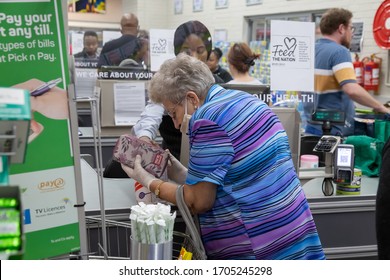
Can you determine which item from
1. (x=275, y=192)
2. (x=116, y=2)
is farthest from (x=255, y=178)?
(x=116, y=2)

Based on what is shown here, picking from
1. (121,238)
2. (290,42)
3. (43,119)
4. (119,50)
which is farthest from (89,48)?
(43,119)

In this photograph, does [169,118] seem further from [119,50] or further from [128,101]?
[119,50]

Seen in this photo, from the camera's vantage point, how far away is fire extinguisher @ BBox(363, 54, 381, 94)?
22.1 ft

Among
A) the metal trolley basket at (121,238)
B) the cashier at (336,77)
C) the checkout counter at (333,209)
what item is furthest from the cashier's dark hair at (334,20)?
the metal trolley basket at (121,238)

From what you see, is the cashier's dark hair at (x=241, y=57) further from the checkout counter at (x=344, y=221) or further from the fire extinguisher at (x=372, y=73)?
the fire extinguisher at (x=372, y=73)

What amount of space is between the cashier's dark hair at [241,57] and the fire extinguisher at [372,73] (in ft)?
9.17

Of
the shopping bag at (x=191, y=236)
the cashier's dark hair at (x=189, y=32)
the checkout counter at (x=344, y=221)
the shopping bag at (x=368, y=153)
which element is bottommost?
the checkout counter at (x=344, y=221)

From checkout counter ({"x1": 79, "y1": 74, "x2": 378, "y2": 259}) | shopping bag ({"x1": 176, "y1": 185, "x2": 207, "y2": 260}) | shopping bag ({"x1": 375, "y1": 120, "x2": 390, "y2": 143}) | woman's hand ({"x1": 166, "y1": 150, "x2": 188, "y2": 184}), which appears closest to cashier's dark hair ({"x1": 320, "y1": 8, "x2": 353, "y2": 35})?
shopping bag ({"x1": 375, "y1": 120, "x2": 390, "y2": 143})

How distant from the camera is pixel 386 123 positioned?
339 cm

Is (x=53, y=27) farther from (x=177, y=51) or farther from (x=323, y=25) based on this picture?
(x=323, y=25)

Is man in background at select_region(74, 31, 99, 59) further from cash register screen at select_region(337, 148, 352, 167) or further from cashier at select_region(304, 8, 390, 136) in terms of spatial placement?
cash register screen at select_region(337, 148, 352, 167)

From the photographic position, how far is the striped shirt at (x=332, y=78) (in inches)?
153

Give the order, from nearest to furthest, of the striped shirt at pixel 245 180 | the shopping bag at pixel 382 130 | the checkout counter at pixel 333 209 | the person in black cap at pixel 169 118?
the striped shirt at pixel 245 180 < the person in black cap at pixel 169 118 < the checkout counter at pixel 333 209 < the shopping bag at pixel 382 130

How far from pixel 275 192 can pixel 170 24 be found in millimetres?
12727
